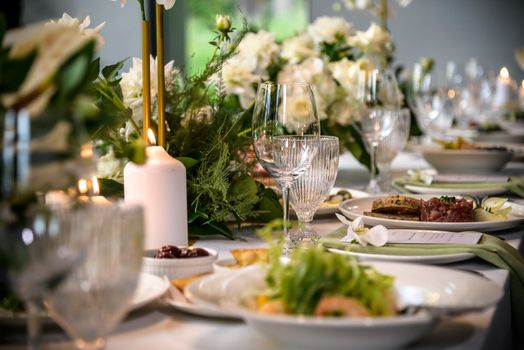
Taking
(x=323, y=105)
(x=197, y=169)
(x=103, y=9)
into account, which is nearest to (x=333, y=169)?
(x=197, y=169)

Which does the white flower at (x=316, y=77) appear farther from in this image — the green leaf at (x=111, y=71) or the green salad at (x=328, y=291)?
the green salad at (x=328, y=291)

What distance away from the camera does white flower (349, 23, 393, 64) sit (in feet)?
9.75

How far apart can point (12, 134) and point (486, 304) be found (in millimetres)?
544

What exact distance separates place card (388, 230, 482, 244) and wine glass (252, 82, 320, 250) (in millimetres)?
199

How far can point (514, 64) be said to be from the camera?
9.20 m

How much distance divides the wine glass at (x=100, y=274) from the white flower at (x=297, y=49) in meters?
1.95

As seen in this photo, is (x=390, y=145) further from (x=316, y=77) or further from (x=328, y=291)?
(x=328, y=291)

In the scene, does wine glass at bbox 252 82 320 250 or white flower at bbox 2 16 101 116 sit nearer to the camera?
white flower at bbox 2 16 101 116

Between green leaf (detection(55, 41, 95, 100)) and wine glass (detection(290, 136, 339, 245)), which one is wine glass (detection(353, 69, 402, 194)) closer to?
wine glass (detection(290, 136, 339, 245))

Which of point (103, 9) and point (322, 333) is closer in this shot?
point (322, 333)

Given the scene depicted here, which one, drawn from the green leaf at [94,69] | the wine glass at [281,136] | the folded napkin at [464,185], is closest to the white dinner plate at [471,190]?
the folded napkin at [464,185]

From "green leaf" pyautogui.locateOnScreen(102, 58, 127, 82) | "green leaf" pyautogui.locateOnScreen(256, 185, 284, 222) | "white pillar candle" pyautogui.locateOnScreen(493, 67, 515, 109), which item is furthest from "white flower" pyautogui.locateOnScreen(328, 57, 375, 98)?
"white pillar candle" pyautogui.locateOnScreen(493, 67, 515, 109)

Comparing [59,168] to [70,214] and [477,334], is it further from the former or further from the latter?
[477,334]

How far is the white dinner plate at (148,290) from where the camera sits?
3.58 ft
